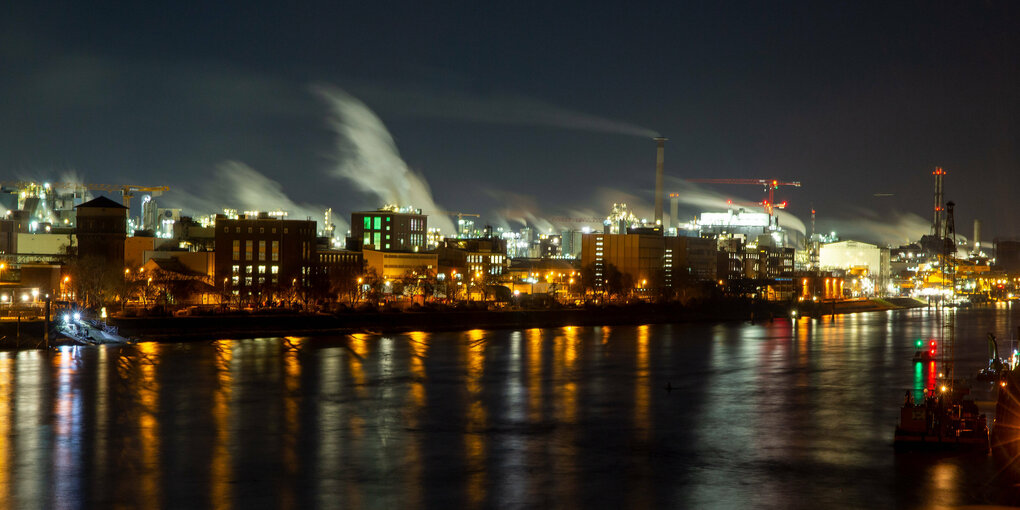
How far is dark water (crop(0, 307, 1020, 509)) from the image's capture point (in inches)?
322

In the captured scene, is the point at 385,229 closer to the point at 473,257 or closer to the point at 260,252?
the point at 473,257

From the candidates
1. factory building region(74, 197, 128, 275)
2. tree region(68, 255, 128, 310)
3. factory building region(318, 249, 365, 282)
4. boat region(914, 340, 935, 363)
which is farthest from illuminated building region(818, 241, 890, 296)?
tree region(68, 255, 128, 310)

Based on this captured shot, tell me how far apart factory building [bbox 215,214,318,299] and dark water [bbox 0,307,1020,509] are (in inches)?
561

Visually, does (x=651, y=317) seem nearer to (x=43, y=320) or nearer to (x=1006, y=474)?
(x=43, y=320)

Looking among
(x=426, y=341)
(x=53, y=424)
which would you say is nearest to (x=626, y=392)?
(x=53, y=424)

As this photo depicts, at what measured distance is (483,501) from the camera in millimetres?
7891

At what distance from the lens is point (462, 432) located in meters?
11.1

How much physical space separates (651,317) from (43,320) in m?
22.1

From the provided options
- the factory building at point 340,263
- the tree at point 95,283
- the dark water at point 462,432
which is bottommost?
the dark water at point 462,432

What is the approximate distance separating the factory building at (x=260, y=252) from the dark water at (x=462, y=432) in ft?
46.7

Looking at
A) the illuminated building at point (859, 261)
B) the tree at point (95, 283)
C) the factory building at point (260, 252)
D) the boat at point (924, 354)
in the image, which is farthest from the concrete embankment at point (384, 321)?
the illuminated building at point (859, 261)

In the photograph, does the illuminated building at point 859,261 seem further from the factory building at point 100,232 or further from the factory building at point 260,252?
the factory building at point 100,232

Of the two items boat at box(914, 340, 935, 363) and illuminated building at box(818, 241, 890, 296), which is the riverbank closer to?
boat at box(914, 340, 935, 363)

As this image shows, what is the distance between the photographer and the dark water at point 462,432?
8.17m
